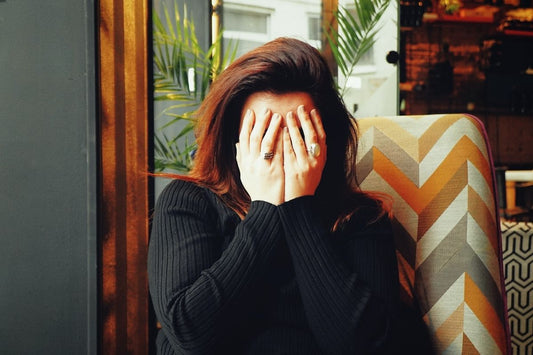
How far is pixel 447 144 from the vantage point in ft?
3.29

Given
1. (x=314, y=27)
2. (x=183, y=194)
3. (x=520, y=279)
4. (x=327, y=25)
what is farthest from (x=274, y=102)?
(x=314, y=27)

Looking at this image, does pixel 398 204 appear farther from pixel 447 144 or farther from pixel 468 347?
pixel 468 347

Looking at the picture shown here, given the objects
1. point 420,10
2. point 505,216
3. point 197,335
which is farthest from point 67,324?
point 505,216

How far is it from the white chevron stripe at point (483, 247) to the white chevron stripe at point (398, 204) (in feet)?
0.42

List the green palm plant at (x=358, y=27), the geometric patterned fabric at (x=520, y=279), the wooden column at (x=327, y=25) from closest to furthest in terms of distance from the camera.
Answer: the green palm plant at (x=358, y=27)
the geometric patterned fabric at (x=520, y=279)
the wooden column at (x=327, y=25)

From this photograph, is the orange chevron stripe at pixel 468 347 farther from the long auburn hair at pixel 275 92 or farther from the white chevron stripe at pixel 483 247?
the long auburn hair at pixel 275 92

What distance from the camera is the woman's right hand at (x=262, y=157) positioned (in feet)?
2.81

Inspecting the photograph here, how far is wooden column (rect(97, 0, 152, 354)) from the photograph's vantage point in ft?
3.86

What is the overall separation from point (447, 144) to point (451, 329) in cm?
42

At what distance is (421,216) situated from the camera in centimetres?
102

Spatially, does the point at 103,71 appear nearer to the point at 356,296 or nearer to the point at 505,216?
the point at 356,296

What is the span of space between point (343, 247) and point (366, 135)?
1.15ft

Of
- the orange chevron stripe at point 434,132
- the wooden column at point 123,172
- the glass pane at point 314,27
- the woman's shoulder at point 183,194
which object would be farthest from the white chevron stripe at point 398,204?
the glass pane at point 314,27

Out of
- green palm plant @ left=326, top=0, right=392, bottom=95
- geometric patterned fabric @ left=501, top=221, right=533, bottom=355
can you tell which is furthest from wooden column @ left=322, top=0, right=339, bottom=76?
geometric patterned fabric @ left=501, top=221, right=533, bottom=355
